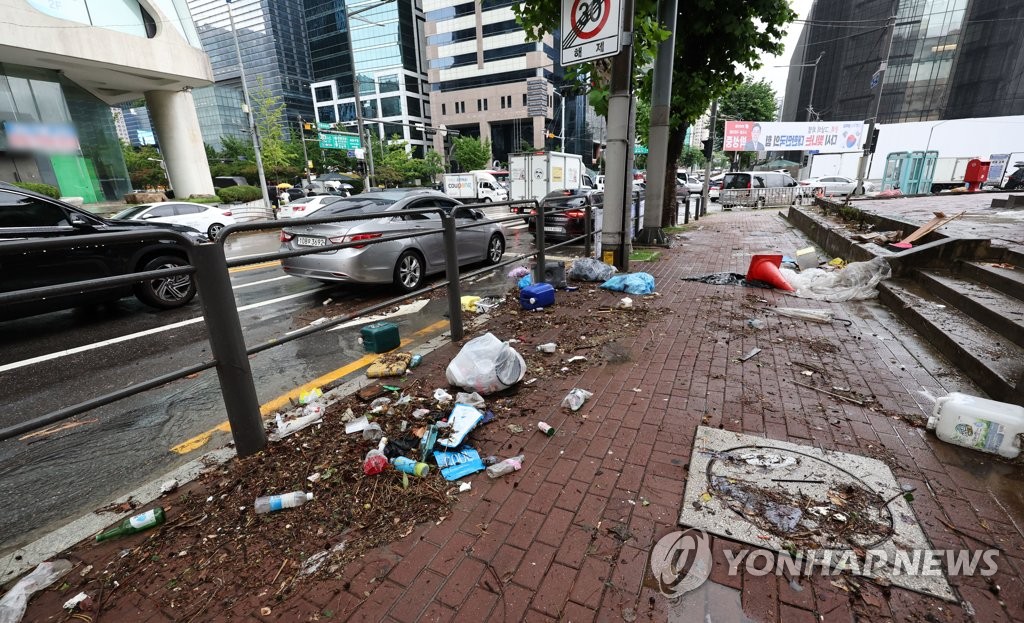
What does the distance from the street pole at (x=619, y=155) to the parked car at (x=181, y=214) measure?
37.7ft

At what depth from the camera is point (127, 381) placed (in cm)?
436

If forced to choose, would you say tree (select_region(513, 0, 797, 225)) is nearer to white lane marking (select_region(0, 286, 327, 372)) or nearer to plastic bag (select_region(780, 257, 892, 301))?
plastic bag (select_region(780, 257, 892, 301))

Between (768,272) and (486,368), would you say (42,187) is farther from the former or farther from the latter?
(768,272)

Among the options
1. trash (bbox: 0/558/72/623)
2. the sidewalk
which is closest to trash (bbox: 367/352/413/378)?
the sidewalk

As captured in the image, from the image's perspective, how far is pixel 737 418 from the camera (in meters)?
3.15

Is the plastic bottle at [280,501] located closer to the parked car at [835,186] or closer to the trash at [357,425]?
the trash at [357,425]

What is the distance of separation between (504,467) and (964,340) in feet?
14.6

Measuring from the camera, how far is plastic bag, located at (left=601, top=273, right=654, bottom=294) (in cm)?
666

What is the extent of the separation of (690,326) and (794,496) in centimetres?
299

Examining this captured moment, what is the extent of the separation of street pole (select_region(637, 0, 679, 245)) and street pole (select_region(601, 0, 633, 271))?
3.17 m

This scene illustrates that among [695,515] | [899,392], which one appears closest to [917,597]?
[695,515]

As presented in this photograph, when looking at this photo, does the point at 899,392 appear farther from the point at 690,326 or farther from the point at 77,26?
the point at 77,26

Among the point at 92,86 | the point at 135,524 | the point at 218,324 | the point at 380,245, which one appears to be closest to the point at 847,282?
the point at 380,245

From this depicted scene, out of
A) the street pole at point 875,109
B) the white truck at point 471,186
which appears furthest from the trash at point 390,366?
the white truck at point 471,186
